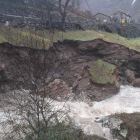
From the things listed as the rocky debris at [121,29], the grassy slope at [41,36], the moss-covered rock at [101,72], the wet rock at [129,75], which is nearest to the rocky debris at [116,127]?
the moss-covered rock at [101,72]

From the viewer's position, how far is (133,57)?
14.2 m

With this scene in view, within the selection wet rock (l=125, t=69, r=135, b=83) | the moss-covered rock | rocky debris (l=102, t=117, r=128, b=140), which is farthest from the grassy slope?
rocky debris (l=102, t=117, r=128, b=140)

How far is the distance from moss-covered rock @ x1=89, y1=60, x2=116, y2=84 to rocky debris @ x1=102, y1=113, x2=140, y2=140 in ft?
10.9

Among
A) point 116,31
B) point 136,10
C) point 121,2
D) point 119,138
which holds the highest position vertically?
point 121,2

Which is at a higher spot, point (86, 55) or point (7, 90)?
point (86, 55)

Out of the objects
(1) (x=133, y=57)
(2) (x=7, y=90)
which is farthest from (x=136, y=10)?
(2) (x=7, y=90)

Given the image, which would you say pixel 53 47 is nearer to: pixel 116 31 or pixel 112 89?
pixel 112 89

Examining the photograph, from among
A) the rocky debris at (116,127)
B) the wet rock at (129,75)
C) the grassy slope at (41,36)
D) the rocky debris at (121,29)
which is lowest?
the rocky debris at (116,127)

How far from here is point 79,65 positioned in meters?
13.0

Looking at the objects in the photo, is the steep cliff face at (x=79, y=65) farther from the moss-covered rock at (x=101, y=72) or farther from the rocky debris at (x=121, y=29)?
the rocky debris at (x=121, y=29)

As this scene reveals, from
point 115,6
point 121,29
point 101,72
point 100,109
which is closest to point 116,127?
point 100,109

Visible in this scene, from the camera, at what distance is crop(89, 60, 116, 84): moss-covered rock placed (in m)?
11.4

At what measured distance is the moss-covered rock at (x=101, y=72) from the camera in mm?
11352

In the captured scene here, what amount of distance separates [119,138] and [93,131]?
1.16m
